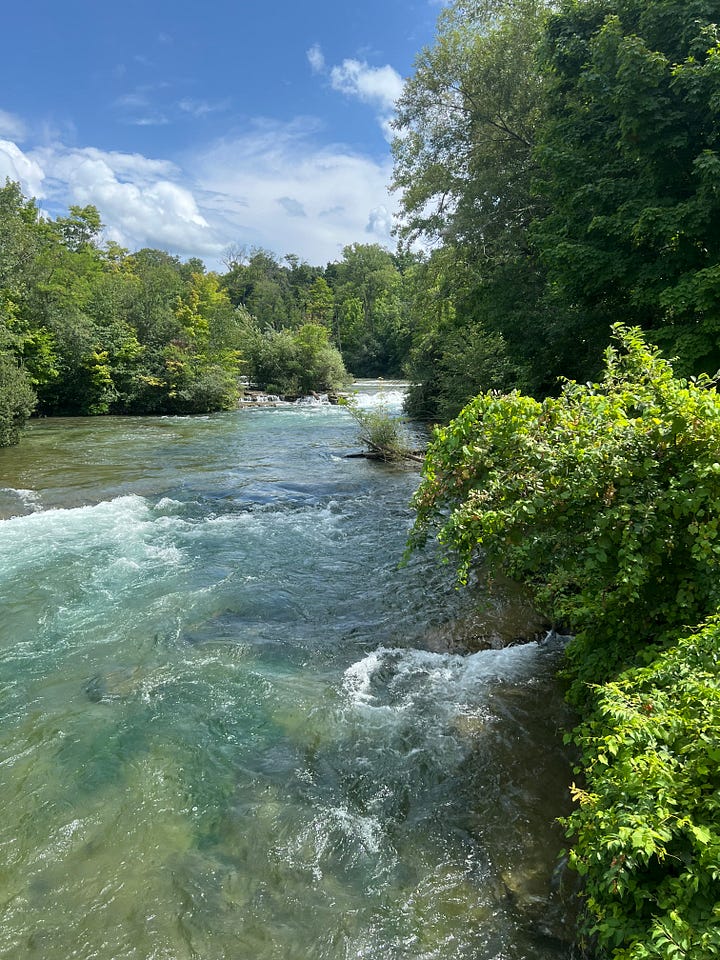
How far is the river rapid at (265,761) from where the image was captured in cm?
351

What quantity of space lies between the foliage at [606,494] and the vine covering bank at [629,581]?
0.01 m

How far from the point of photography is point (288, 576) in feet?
29.7

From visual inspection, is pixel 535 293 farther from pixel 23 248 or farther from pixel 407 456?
pixel 23 248

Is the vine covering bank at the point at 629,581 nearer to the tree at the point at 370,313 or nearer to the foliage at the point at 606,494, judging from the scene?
the foliage at the point at 606,494

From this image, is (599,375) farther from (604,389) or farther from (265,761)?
(265,761)

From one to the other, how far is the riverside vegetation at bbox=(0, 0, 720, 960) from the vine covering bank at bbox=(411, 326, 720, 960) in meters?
0.02

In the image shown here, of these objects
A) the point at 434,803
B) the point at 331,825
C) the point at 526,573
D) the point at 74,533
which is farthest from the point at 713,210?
the point at 74,533

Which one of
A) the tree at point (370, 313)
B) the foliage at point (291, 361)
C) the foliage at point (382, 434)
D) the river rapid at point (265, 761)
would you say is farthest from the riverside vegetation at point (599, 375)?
the tree at point (370, 313)

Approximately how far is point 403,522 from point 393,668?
18.9 feet

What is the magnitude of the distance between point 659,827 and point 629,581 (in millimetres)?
1612

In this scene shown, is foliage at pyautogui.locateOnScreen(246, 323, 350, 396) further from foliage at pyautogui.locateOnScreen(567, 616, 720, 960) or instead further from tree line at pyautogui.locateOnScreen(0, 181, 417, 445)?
foliage at pyautogui.locateOnScreen(567, 616, 720, 960)

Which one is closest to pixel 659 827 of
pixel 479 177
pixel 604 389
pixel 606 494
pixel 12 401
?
pixel 606 494

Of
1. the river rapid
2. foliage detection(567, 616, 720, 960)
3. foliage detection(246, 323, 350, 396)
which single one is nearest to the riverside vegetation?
foliage detection(567, 616, 720, 960)

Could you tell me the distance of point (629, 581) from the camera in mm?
3602
